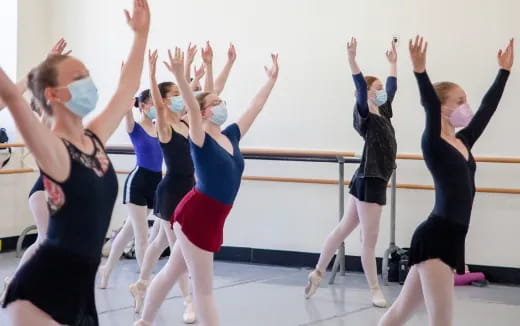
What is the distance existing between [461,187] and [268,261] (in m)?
4.41

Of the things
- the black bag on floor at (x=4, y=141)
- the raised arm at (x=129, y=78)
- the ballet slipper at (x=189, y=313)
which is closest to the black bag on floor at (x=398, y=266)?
the ballet slipper at (x=189, y=313)

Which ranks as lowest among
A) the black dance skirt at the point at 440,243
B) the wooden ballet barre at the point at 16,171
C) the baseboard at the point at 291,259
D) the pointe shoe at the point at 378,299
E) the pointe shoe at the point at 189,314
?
the baseboard at the point at 291,259

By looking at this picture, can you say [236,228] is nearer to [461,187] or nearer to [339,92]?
[339,92]

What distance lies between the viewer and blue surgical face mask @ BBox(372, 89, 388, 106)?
19.7ft

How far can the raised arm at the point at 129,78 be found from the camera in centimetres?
276

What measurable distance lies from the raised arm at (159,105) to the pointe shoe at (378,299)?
2.06 metres

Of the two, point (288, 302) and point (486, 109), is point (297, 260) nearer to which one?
point (288, 302)

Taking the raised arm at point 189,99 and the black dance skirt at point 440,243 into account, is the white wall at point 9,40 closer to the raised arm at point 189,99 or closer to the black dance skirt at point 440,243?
the raised arm at point 189,99

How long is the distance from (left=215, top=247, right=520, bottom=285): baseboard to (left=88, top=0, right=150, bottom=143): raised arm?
199 inches

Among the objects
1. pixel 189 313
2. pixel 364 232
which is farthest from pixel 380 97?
pixel 189 313

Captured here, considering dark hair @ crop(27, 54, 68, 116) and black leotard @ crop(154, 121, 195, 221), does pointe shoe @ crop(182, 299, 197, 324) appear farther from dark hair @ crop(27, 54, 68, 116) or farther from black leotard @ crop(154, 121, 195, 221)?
dark hair @ crop(27, 54, 68, 116)

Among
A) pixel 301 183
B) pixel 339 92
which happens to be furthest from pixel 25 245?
pixel 339 92

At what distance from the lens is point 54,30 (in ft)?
29.3

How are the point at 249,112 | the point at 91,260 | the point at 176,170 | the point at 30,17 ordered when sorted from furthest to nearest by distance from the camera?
the point at 30,17 < the point at 176,170 < the point at 249,112 < the point at 91,260
